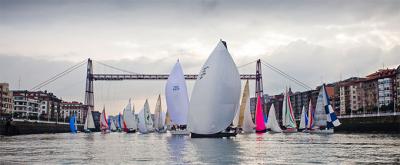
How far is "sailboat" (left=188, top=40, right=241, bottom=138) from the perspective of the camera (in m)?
42.4

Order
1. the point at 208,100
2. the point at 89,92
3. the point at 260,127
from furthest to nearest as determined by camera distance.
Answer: the point at 89,92 < the point at 260,127 < the point at 208,100

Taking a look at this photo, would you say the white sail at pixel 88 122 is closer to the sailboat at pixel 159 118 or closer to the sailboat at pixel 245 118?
the sailboat at pixel 159 118

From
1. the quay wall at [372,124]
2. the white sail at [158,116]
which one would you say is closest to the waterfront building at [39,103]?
the white sail at [158,116]

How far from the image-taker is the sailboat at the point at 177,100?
190 feet

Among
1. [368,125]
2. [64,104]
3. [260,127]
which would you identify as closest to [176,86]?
[260,127]

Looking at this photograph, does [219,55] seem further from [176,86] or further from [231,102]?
[176,86]

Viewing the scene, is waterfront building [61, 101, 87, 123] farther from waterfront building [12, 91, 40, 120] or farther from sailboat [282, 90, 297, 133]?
sailboat [282, 90, 297, 133]

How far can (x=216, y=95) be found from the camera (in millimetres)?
→ 42312

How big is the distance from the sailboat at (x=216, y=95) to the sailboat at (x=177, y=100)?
13.8 m

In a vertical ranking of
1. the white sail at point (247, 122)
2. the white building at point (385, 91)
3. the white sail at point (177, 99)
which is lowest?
the white sail at point (247, 122)

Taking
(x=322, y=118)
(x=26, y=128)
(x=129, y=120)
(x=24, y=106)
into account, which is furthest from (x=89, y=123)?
(x=322, y=118)

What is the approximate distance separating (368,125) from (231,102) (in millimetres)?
48400

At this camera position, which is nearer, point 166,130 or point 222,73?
point 222,73

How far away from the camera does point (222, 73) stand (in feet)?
140
